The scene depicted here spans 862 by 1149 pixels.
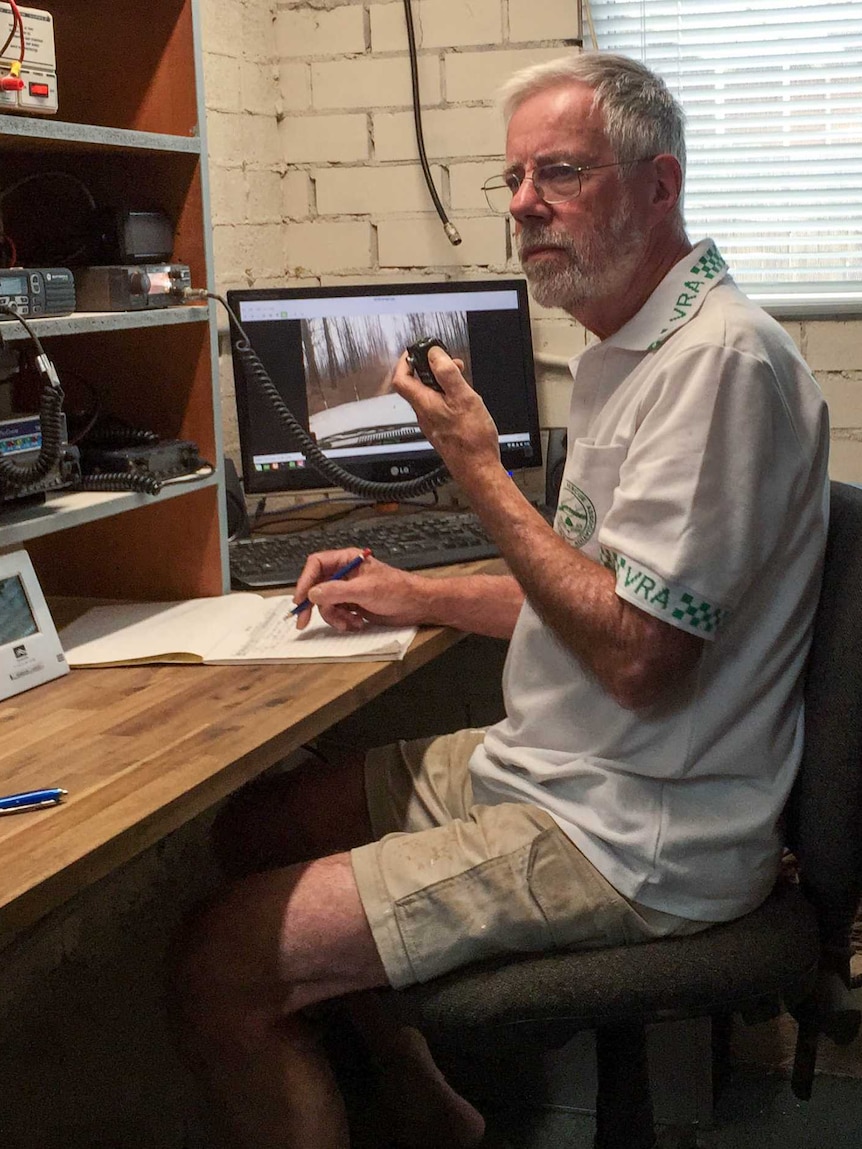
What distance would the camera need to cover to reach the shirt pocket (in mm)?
1364

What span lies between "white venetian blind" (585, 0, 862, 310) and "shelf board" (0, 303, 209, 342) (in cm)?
114

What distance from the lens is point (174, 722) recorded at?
1306 millimetres

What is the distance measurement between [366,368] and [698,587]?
1.15 meters

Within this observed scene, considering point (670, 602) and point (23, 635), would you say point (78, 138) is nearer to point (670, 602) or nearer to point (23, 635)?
point (23, 635)

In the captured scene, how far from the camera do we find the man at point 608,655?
4.00 feet

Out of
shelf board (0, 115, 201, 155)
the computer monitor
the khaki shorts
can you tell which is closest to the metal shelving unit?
shelf board (0, 115, 201, 155)

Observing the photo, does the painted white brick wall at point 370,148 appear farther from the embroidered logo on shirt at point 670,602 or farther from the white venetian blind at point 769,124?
the embroidered logo on shirt at point 670,602

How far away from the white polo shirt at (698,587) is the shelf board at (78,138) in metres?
0.65

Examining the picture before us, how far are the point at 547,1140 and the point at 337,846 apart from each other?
620 mm

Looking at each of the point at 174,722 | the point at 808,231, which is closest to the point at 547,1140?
the point at 174,722

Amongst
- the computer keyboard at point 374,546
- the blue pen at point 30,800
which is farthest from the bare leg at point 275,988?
the computer keyboard at point 374,546

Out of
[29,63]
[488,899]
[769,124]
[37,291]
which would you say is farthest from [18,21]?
[769,124]

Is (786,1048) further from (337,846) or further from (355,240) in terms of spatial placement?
(355,240)

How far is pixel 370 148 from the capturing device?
2.49 meters
